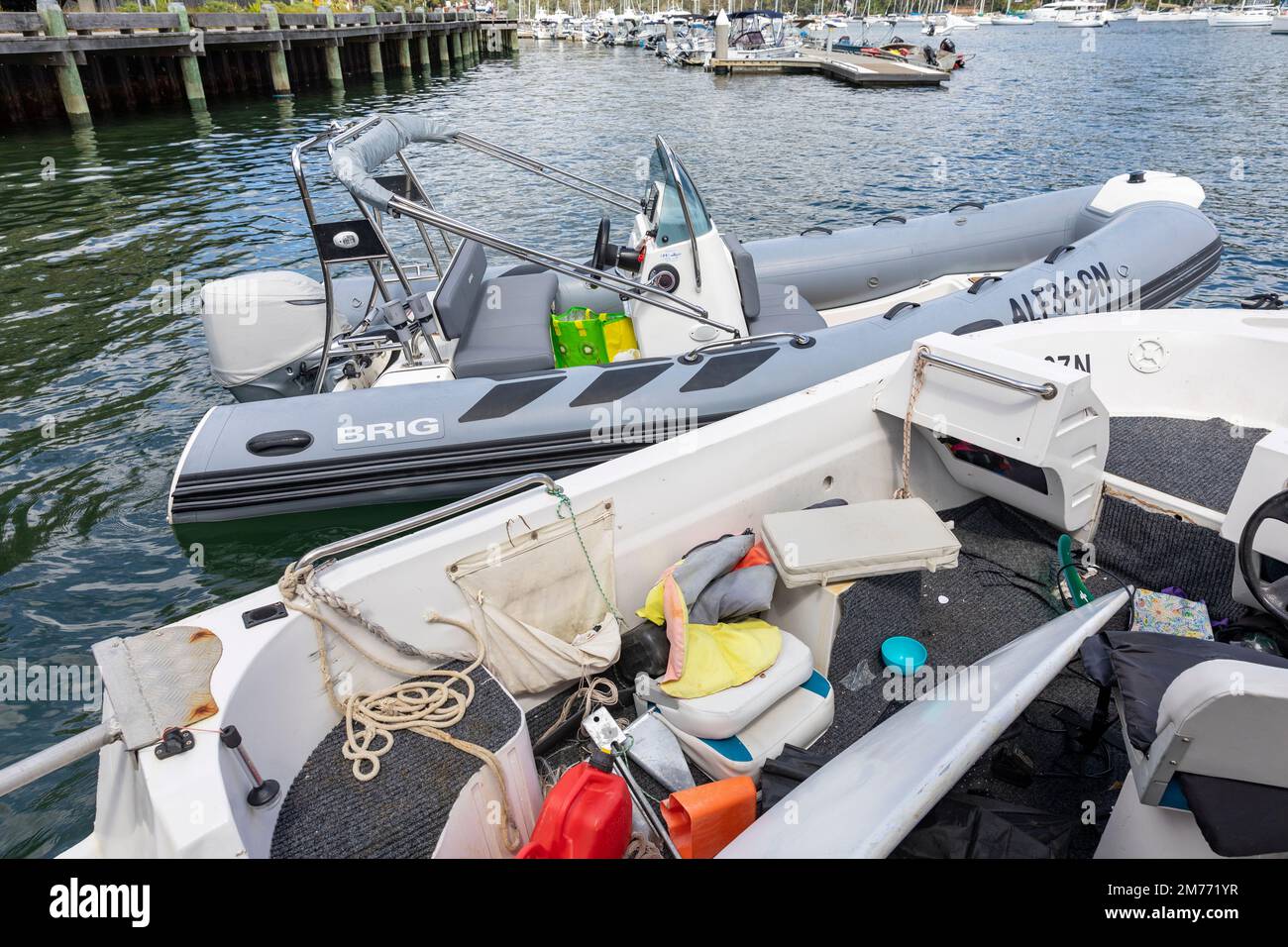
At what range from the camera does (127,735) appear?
1720 millimetres

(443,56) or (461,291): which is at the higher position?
(443,56)

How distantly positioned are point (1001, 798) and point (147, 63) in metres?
21.8

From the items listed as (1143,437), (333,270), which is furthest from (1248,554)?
(333,270)

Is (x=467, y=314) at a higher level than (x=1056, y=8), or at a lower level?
lower

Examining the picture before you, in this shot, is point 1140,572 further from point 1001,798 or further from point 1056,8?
point 1056,8

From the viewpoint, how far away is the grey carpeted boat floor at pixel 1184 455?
3.23m

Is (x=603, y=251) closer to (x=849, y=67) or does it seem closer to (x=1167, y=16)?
(x=849, y=67)

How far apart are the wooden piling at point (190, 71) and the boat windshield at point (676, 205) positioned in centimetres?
1787

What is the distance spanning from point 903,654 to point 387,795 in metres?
1.73

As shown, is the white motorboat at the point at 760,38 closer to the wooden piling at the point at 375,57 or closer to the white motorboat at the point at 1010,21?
the wooden piling at the point at 375,57

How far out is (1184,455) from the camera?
345cm

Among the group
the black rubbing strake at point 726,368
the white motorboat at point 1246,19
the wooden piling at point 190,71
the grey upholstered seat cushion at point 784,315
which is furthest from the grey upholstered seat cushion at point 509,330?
the white motorboat at point 1246,19

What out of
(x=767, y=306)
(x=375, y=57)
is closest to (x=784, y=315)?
(x=767, y=306)
